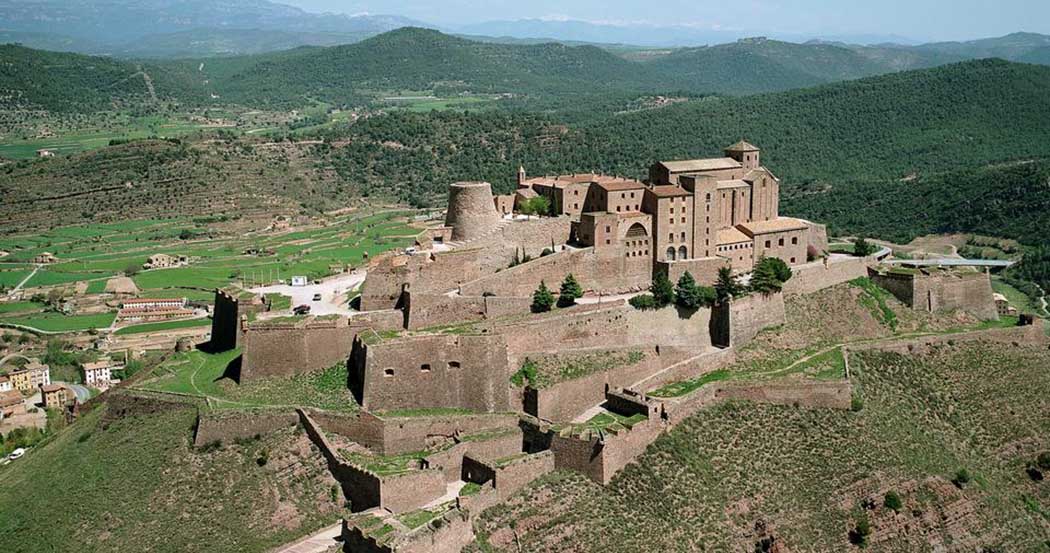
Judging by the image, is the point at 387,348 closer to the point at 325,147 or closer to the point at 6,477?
the point at 6,477

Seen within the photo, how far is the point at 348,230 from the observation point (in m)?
89.8

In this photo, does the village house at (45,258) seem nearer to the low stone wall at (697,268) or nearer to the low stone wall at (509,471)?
the low stone wall at (697,268)

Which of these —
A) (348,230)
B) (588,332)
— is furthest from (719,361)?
(348,230)

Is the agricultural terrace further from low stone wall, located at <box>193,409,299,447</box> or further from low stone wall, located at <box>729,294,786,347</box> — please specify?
low stone wall, located at <box>193,409,299,447</box>

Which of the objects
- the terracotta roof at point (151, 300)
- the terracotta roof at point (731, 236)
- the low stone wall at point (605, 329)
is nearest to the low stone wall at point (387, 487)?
the low stone wall at point (605, 329)

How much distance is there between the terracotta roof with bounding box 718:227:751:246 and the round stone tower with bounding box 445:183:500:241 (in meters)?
9.43

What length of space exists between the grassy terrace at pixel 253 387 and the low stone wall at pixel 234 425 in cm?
72

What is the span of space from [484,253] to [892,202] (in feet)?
216

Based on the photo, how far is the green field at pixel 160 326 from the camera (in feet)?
218

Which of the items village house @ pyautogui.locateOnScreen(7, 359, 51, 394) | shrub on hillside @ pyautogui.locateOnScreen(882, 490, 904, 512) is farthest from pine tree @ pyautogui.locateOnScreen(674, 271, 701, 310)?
village house @ pyautogui.locateOnScreen(7, 359, 51, 394)

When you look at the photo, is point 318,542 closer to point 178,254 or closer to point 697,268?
point 697,268

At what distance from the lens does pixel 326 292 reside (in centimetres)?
4509

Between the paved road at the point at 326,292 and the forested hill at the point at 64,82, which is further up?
the forested hill at the point at 64,82

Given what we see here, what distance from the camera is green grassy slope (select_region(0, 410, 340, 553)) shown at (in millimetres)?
31562
